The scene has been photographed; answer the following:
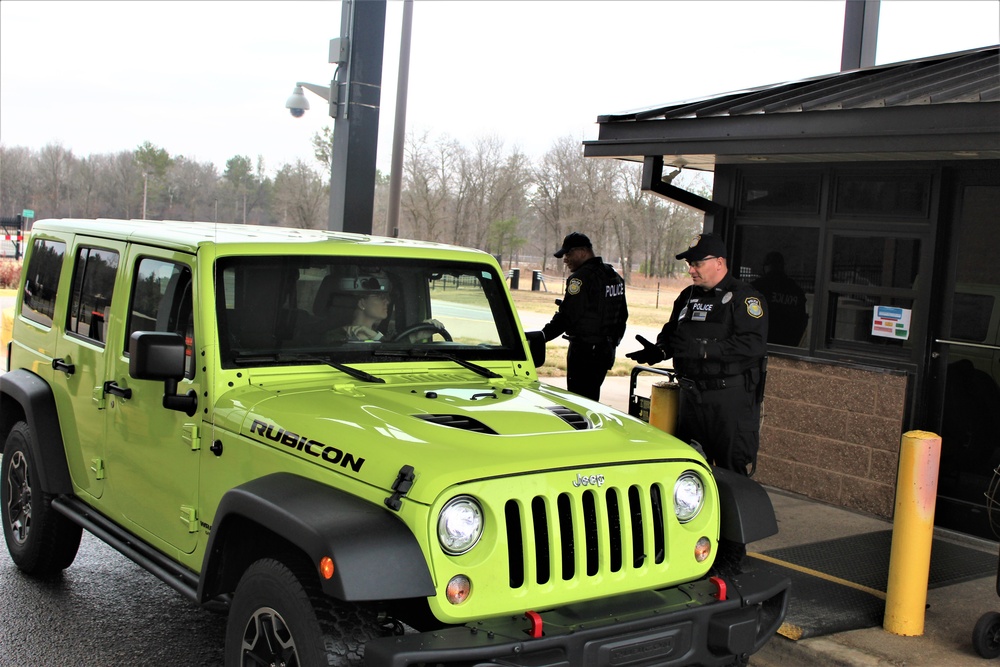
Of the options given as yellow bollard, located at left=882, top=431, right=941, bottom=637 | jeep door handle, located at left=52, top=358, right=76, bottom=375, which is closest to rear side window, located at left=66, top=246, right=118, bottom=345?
jeep door handle, located at left=52, top=358, right=76, bottom=375

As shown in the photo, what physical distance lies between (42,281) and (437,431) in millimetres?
3354

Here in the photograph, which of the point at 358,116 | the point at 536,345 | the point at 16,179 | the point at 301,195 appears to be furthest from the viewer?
the point at 16,179

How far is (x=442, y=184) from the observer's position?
34.8 meters

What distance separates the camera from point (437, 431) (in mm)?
3348

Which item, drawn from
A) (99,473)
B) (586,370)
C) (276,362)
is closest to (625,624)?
(276,362)

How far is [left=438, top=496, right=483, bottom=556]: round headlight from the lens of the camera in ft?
9.71

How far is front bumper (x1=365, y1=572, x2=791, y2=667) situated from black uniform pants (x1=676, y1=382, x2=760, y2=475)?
2084 millimetres

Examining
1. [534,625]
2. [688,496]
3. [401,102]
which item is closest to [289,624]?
[534,625]

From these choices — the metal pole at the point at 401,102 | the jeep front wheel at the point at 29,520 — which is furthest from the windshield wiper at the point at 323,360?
the metal pole at the point at 401,102

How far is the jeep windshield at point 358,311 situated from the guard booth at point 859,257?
254cm

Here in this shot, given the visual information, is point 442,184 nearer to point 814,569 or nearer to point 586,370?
point 586,370

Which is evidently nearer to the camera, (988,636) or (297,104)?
(988,636)

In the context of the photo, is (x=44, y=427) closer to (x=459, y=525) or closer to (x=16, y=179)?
(x=459, y=525)

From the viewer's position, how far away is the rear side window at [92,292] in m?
4.79
